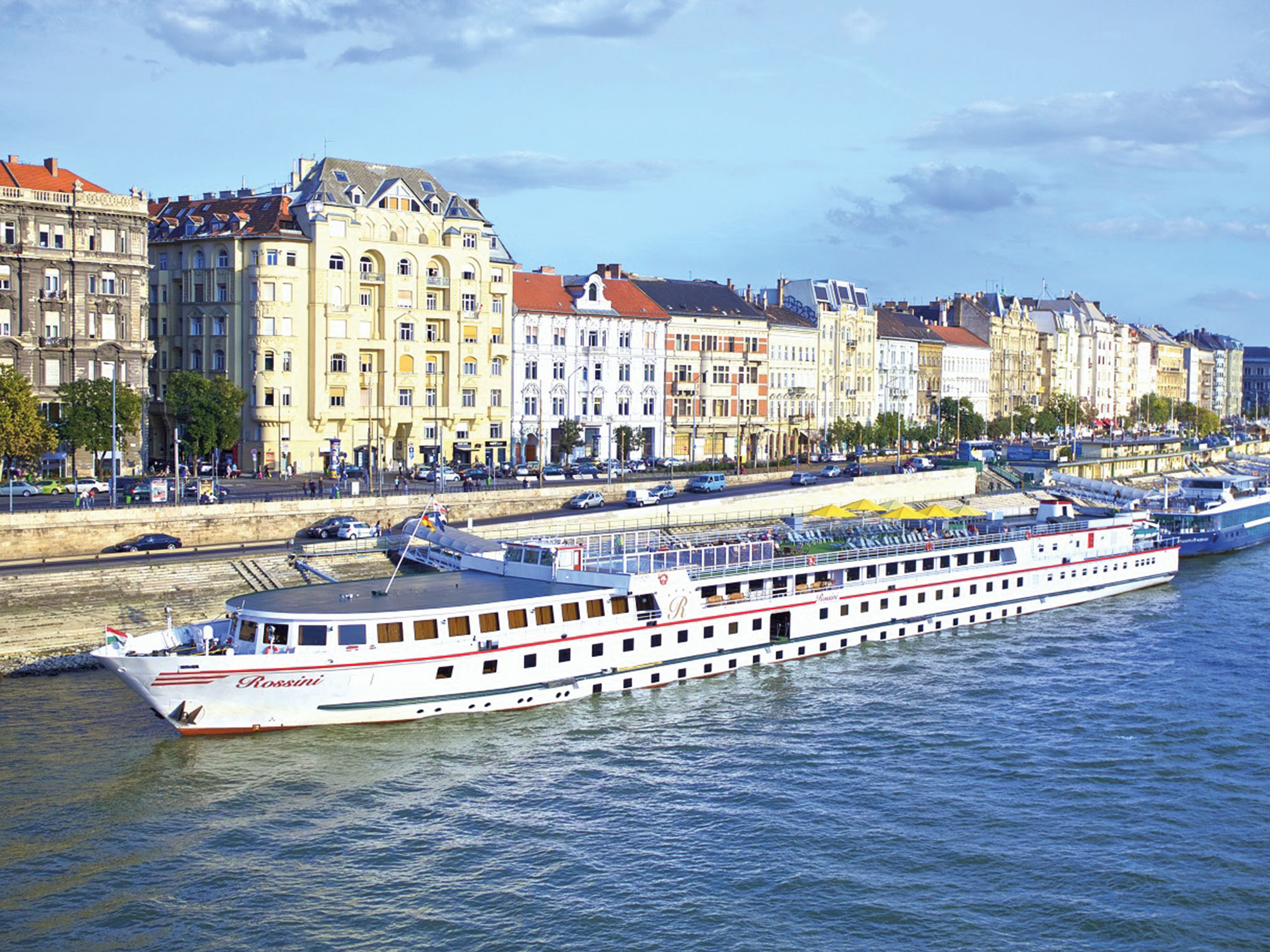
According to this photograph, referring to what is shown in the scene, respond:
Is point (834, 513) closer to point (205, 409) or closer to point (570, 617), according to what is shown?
point (570, 617)

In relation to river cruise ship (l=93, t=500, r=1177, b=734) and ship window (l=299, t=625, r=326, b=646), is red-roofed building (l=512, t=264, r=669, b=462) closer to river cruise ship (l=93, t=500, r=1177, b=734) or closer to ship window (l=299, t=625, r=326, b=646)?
river cruise ship (l=93, t=500, r=1177, b=734)

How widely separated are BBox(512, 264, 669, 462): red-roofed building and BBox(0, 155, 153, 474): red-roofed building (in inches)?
917

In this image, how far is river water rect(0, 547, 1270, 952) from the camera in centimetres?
2353

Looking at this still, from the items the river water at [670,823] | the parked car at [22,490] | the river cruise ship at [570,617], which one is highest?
the parked car at [22,490]

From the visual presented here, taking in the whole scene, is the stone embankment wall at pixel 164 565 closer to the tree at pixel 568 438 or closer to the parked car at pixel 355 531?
the parked car at pixel 355 531

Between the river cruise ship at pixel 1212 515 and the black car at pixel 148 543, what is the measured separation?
43467 millimetres

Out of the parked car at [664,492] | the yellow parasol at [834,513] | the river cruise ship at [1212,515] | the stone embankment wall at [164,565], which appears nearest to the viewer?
the stone embankment wall at [164,565]

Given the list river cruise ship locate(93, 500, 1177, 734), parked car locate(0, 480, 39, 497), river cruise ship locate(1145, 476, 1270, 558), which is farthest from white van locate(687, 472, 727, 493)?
parked car locate(0, 480, 39, 497)

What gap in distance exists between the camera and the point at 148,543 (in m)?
48.0

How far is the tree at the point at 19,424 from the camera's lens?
183 ft

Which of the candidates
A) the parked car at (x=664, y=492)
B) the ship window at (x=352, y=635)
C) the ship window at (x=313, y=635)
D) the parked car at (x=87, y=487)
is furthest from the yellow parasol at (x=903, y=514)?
the parked car at (x=87, y=487)

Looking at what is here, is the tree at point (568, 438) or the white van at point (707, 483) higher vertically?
the tree at point (568, 438)

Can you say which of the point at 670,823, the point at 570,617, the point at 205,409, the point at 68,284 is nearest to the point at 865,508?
the point at 570,617

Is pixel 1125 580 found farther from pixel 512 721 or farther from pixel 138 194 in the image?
pixel 138 194
